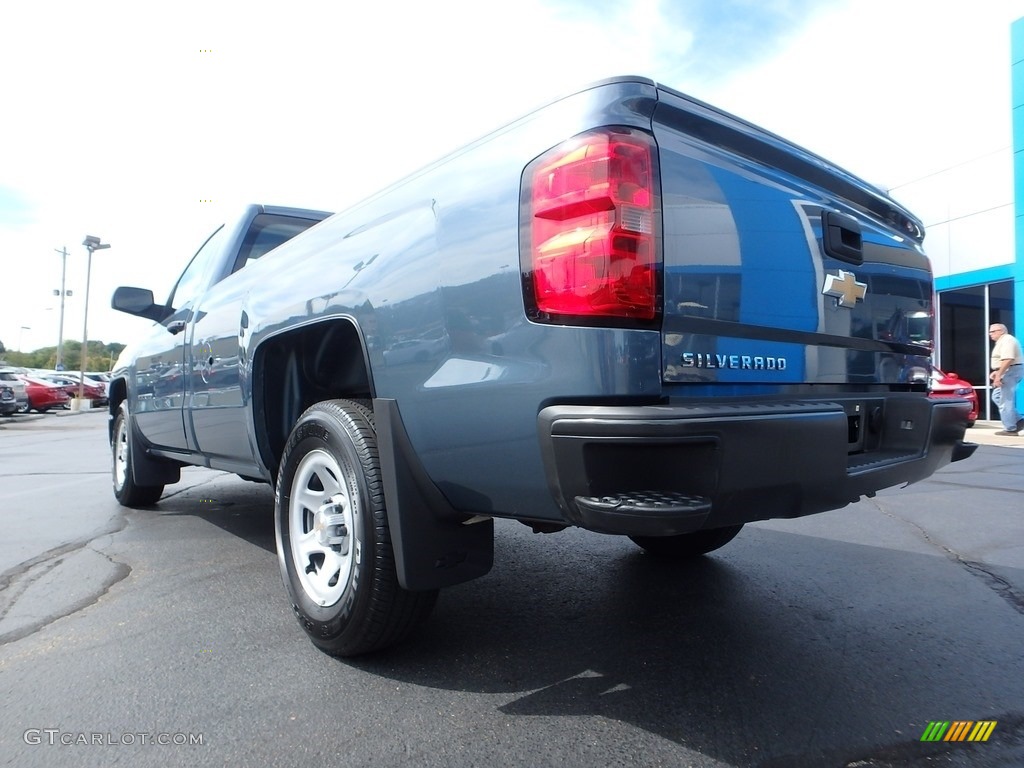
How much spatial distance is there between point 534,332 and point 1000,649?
2153 millimetres

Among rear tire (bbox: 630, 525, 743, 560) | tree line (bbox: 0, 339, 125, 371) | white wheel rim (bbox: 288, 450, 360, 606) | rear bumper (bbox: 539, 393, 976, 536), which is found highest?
tree line (bbox: 0, 339, 125, 371)

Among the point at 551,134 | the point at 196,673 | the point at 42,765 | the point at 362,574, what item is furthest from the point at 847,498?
the point at 42,765

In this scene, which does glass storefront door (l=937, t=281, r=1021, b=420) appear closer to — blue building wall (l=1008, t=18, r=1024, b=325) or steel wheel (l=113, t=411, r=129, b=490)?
blue building wall (l=1008, t=18, r=1024, b=325)

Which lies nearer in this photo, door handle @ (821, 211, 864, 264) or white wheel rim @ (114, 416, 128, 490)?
door handle @ (821, 211, 864, 264)

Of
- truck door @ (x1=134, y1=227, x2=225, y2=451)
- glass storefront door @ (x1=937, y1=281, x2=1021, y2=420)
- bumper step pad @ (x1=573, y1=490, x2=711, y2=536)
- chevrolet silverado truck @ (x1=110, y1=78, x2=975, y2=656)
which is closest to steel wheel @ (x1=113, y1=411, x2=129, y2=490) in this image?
truck door @ (x1=134, y1=227, x2=225, y2=451)

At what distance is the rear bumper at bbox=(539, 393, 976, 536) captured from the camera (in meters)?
1.73

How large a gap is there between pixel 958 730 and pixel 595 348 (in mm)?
1520

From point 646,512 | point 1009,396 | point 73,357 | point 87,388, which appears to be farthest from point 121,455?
point 73,357

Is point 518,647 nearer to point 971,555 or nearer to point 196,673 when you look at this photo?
point 196,673

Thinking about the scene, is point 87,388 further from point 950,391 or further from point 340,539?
point 950,391

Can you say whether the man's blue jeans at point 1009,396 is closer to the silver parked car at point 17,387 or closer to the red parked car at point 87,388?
the silver parked car at point 17,387

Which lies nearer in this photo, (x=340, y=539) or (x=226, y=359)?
(x=340, y=539)

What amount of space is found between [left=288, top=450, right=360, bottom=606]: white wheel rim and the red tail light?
3.29 feet

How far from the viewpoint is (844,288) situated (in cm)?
244
